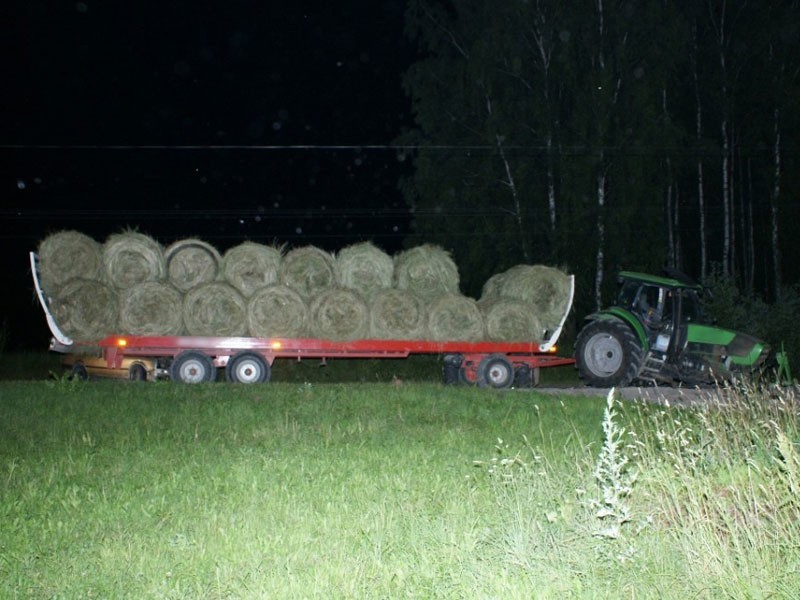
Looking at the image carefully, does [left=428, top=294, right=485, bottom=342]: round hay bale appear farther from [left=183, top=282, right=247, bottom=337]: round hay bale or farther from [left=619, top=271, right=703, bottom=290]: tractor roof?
[left=183, top=282, right=247, bottom=337]: round hay bale

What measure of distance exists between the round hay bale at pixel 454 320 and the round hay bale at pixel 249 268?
9.45 feet

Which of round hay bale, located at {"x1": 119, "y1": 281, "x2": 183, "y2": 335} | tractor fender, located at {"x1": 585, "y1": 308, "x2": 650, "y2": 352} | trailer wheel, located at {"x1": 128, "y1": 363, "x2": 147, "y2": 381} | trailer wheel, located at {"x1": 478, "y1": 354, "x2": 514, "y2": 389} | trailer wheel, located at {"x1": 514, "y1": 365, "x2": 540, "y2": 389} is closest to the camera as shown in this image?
round hay bale, located at {"x1": 119, "y1": 281, "x2": 183, "y2": 335}

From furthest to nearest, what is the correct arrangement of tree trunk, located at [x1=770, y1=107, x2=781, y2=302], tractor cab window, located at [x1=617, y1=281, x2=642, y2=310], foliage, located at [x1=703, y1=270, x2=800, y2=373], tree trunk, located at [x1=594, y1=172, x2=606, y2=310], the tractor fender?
tree trunk, located at [x1=770, y1=107, x2=781, y2=302], tree trunk, located at [x1=594, y1=172, x2=606, y2=310], foliage, located at [x1=703, y1=270, x2=800, y2=373], tractor cab window, located at [x1=617, y1=281, x2=642, y2=310], the tractor fender

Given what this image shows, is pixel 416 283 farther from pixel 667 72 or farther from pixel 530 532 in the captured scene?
pixel 667 72

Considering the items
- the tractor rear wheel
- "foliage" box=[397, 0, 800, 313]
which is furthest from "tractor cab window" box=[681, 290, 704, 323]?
"foliage" box=[397, 0, 800, 313]

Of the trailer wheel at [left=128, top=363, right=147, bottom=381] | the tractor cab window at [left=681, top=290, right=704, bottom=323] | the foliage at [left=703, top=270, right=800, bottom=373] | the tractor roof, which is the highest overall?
the tractor roof

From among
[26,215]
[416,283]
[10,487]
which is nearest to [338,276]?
[416,283]

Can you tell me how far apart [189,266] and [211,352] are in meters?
1.58

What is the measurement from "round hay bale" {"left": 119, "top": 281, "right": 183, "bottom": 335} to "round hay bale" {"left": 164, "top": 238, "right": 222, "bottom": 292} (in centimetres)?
49

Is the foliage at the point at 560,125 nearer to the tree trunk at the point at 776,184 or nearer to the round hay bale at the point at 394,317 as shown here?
the tree trunk at the point at 776,184

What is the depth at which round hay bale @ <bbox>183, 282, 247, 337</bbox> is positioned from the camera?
1560 centimetres

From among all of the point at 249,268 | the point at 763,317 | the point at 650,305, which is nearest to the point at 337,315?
the point at 249,268

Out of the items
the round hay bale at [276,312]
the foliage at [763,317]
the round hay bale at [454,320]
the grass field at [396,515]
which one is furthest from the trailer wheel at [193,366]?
the foliage at [763,317]

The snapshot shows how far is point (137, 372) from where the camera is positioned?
15.9 m
